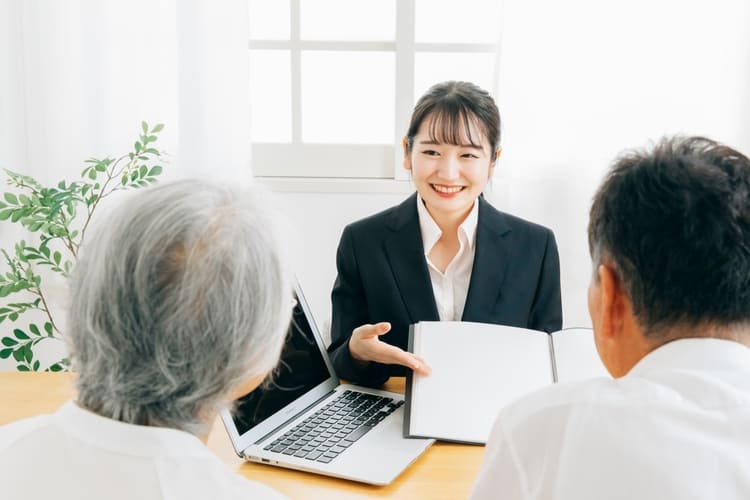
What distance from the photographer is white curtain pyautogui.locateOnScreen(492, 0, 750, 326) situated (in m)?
2.62

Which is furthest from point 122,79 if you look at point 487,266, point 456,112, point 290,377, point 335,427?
point 335,427

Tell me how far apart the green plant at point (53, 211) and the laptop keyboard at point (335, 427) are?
1.11 metres

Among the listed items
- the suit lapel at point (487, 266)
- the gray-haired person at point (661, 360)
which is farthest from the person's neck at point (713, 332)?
the suit lapel at point (487, 266)

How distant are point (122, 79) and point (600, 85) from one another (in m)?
1.62

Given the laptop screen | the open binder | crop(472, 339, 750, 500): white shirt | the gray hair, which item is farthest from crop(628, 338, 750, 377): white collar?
the laptop screen

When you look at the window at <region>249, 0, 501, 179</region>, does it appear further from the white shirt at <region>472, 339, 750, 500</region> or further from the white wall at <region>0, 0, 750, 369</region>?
the white shirt at <region>472, 339, 750, 500</region>

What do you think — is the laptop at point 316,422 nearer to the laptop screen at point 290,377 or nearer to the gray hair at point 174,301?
the laptop screen at point 290,377

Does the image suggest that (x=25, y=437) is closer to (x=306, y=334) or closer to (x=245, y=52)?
(x=306, y=334)

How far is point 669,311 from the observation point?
87cm

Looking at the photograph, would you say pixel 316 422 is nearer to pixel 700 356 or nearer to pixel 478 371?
pixel 478 371

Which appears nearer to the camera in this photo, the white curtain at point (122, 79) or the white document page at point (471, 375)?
the white document page at point (471, 375)

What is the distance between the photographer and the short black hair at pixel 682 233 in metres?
0.83

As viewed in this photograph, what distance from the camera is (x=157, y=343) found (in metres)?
0.81

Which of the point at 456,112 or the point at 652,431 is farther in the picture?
the point at 456,112
